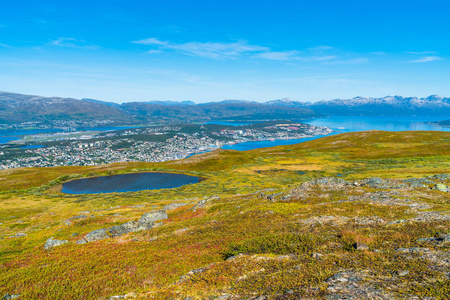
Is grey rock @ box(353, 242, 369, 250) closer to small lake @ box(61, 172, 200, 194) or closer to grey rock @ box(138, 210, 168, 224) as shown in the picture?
grey rock @ box(138, 210, 168, 224)

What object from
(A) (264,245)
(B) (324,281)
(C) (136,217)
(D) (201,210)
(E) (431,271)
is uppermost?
(E) (431,271)

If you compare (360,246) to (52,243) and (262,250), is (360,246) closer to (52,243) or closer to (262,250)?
(262,250)

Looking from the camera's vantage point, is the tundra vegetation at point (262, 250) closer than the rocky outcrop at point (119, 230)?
Yes

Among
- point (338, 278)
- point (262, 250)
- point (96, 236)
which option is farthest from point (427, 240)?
point (96, 236)

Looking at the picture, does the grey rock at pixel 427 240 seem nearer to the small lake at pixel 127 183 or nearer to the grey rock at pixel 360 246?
the grey rock at pixel 360 246

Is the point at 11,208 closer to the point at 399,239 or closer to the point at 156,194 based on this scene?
the point at 156,194

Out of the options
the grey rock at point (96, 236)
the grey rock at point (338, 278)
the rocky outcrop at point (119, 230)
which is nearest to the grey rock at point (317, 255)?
the grey rock at point (338, 278)

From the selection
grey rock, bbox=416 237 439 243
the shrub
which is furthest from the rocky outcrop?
grey rock, bbox=416 237 439 243

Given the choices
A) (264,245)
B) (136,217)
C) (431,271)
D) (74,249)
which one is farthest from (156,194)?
(431,271)
